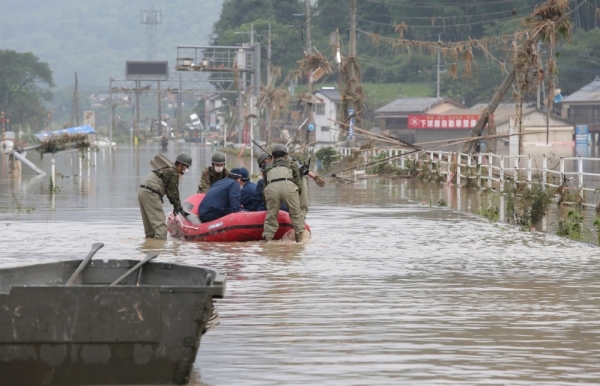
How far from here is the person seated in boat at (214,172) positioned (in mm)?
18328

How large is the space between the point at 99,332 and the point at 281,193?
912 cm

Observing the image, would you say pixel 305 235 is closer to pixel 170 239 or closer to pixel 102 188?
pixel 170 239

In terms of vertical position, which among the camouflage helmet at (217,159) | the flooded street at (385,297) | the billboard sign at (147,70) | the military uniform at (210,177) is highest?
the billboard sign at (147,70)

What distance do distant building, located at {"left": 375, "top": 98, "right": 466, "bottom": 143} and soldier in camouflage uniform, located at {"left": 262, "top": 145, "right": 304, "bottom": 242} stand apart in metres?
80.0

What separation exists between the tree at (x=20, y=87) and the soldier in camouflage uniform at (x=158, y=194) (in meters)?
136

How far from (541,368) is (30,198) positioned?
71.3 feet

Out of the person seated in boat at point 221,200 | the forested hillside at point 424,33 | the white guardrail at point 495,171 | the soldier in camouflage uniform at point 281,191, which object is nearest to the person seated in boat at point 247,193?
the person seated in boat at point 221,200

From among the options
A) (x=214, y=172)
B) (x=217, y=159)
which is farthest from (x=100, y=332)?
(x=214, y=172)

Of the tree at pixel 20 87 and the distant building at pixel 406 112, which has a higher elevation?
the tree at pixel 20 87

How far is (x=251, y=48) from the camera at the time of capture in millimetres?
90562

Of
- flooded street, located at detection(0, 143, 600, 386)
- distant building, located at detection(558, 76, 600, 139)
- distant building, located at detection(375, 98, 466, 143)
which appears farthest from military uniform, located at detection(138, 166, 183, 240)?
distant building, located at detection(375, 98, 466, 143)

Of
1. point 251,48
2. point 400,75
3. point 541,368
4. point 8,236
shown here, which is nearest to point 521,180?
point 8,236

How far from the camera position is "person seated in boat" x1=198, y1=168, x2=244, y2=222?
57.1 ft

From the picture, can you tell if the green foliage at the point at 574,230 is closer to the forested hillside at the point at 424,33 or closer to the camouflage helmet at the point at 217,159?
the camouflage helmet at the point at 217,159
